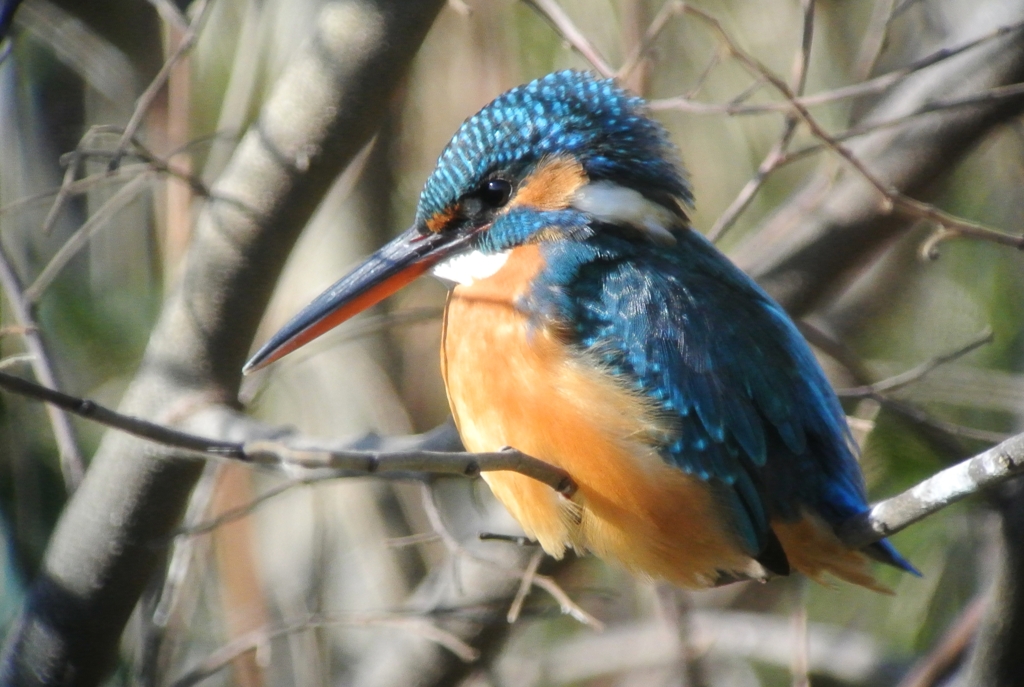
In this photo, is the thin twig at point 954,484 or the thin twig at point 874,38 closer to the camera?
the thin twig at point 954,484

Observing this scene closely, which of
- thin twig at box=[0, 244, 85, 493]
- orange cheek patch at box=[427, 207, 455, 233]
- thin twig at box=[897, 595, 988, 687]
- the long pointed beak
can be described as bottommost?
thin twig at box=[897, 595, 988, 687]

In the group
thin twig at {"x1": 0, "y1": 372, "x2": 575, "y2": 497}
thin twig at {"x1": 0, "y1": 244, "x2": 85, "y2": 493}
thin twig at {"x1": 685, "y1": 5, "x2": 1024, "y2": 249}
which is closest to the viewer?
thin twig at {"x1": 0, "y1": 372, "x2": 575, "y2": 497}

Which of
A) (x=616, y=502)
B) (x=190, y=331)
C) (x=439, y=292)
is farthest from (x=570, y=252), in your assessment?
(x=439, y=292)

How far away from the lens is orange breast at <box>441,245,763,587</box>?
1.58 metres

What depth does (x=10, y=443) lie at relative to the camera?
241 cm

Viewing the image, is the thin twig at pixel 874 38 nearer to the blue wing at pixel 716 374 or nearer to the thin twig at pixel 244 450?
the blue wing at pixel 716 374

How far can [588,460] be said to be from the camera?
62.1 inches

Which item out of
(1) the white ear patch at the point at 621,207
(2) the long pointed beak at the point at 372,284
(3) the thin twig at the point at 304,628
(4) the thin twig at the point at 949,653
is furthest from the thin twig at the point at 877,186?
(3) the thin twig at the point at 304,628

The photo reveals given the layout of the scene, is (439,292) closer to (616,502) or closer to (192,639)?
(192,639)

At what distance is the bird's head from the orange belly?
4.4 inches

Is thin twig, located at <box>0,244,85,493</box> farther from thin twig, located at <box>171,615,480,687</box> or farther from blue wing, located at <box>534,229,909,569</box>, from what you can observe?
blue wing, located at <box>534,229,909,569</box>

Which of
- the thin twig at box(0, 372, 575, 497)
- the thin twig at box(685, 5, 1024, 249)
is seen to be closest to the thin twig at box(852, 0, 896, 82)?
the thin twig at box(685, 5, 1024, 249)

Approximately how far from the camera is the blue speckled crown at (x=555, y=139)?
182 cm

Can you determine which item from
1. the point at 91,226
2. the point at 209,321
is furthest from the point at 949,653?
the point at 91,226
